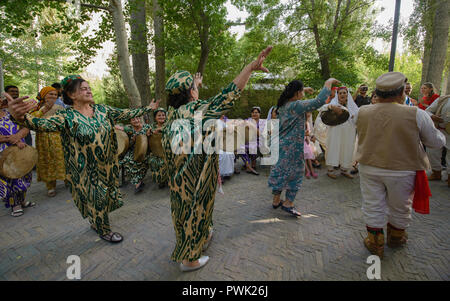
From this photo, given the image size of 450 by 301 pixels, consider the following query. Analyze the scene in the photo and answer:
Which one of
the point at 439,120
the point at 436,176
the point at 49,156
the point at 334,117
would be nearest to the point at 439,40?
the point at 436,176

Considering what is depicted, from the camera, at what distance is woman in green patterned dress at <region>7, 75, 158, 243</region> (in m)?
2.79

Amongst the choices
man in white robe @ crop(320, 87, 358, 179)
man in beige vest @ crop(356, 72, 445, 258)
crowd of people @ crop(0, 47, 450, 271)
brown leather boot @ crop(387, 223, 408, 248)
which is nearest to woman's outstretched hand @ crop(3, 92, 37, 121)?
crowd of people @ crop(0, 47, 450, 271)

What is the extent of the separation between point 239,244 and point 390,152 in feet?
7.09

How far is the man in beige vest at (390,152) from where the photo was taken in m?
2.42

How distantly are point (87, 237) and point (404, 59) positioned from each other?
138ft

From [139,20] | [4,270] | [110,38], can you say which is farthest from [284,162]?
[110,38]

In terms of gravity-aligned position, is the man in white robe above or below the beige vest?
below

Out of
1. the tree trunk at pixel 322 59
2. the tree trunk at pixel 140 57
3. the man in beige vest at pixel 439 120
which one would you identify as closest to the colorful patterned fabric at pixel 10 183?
the tree trunk at pixel 140 57

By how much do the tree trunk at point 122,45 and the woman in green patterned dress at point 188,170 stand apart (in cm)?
525

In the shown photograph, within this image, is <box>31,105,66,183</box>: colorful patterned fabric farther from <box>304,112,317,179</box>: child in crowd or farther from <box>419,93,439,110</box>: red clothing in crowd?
<box>419,93,439,110</box>: red clothing in crowd

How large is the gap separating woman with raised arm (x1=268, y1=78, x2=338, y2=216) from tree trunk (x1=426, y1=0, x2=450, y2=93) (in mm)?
8066

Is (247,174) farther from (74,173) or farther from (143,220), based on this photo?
(74,173)

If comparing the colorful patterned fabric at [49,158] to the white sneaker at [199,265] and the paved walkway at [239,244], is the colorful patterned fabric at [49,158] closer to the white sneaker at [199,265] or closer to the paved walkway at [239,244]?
the paved walkway at [239,244]

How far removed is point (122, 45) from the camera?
657cm
